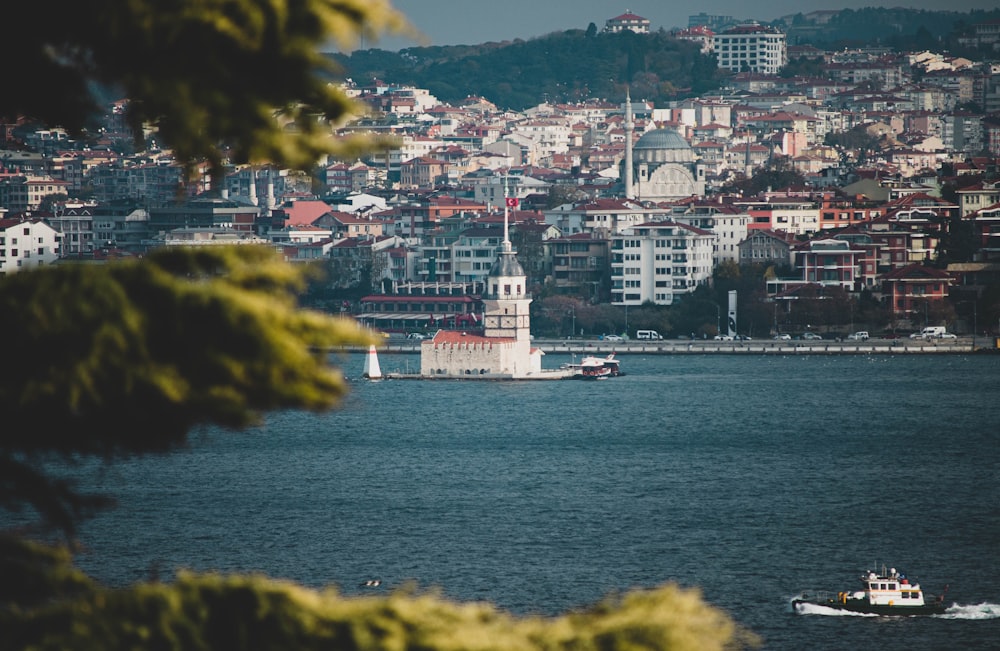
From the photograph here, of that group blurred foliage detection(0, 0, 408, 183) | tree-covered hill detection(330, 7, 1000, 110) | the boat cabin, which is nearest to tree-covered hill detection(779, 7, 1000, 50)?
tree-covered hill detection(330, 7, 1000, 110)

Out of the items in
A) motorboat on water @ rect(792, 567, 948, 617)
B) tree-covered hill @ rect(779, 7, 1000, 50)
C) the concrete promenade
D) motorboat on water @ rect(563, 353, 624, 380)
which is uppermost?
tree-covered hill @ rect(779, 7, 1000, 50)

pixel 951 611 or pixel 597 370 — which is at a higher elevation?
pixel 597 370

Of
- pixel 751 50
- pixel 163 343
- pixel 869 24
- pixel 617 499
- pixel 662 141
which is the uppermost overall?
pixel 869 24

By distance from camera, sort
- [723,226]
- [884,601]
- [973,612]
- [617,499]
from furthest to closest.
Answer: [723,226] → [617,499] → [884,601] → [973,612]

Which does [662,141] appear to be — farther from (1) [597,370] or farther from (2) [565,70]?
(2) [565,70]

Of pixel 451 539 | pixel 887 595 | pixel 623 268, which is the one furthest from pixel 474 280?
pixel 887 595

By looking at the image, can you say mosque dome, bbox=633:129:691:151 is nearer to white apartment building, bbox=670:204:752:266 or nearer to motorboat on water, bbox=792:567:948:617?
white apartment building, bbox=670:204:752:266

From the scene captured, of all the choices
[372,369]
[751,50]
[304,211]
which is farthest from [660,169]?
[751,50]
